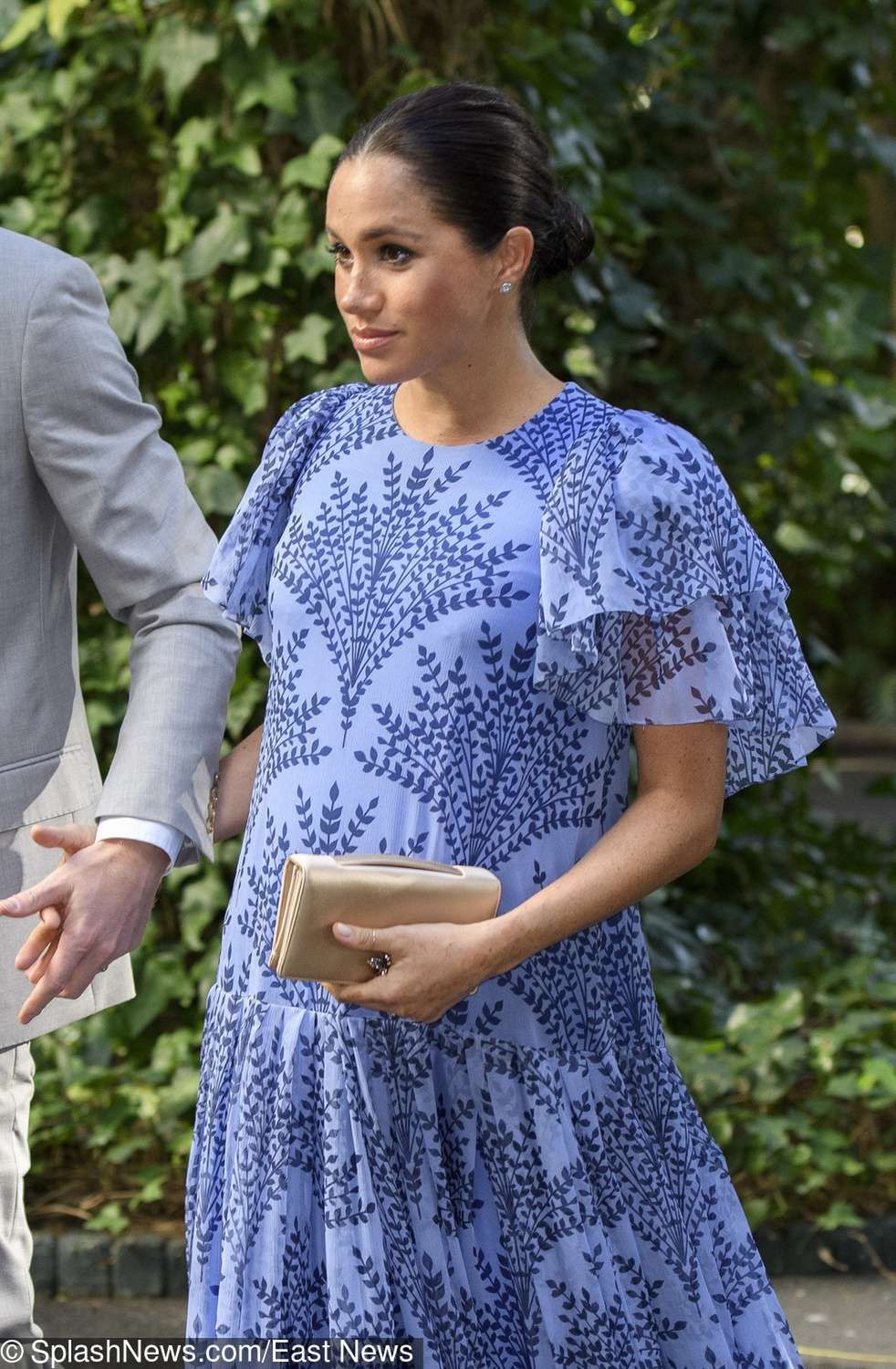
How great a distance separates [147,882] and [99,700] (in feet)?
9.62

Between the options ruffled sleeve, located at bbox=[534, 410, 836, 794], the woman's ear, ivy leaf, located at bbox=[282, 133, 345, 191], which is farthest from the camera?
ivy leaf, located at bbox=[282, 133, 345, 191]

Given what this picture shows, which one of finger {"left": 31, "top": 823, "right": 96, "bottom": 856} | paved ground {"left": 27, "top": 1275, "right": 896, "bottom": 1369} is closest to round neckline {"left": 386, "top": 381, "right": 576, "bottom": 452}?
finger {"left": 31, "top": 823, "right": 96, "bottom": 856}

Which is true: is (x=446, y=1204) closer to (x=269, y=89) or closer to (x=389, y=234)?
(x=389, y=234)

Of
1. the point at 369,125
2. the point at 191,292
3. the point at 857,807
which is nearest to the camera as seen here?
the point at 369,125

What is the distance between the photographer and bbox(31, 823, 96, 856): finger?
2.16 meters

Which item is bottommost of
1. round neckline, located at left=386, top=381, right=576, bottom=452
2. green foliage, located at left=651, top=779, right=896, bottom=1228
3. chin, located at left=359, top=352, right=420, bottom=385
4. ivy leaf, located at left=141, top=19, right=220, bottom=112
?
green foliage, located at left=651, top=779, right=896, bottom=1228

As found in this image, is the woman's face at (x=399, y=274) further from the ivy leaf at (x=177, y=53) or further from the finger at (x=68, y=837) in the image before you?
the ivy leaf at (x=177, y=53)

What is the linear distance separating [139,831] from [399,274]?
662 millimetres

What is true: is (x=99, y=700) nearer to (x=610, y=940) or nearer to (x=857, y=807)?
(x=610, y=940)

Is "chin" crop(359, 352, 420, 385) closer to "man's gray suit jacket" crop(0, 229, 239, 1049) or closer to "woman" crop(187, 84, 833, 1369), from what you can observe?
"woman" crop(187, 84, 833, 1369)

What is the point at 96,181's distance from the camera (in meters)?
5.11

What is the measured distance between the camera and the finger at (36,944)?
2.11 meters

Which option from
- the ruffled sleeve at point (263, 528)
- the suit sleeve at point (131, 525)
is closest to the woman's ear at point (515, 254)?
the ruffled sleeve at point (263, 528)

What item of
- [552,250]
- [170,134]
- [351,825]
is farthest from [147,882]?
[170,134]
